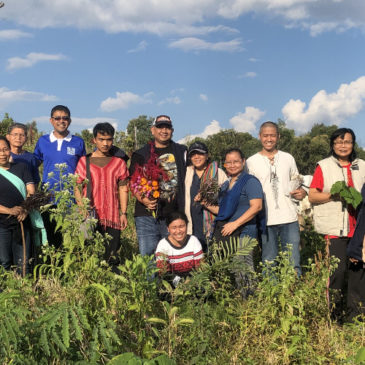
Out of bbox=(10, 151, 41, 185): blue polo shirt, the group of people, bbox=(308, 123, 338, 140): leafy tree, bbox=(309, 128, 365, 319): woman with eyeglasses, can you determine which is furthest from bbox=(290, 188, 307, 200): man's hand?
bbox=(308, 123, 338, 140): leafy tree

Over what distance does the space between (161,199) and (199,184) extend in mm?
448

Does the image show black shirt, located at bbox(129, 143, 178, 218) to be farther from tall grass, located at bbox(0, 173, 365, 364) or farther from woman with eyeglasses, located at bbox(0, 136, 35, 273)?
tall grass, located at bbox(0, 173, 365, 364)

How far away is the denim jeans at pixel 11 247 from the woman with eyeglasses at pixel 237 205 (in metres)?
2.04

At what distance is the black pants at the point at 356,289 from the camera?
4250 millimetres

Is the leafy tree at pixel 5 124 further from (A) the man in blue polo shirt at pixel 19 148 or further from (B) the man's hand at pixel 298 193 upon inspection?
(B) the man's hand at pixel 298 193

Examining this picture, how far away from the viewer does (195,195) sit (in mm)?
4613

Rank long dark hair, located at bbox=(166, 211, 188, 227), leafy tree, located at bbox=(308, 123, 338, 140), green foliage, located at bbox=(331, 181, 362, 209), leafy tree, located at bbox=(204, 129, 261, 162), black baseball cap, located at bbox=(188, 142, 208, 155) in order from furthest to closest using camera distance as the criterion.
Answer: leafy tree, located at bbox=(308, 123, 338, 140) → leafy tree, located at bbox=(204, 129, 261, 162) → black baseball cap, located at bbox=(188, 142, 208, 155) → long dark hair, located at bbox=(166, 211, 188, 227) → green foliage, located at bbox=(331, 181, 362, 209)

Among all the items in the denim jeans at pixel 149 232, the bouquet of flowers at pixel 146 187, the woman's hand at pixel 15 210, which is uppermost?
the bouquet of flowers at pixel 146 187

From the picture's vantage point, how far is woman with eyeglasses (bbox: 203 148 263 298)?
14.5ft

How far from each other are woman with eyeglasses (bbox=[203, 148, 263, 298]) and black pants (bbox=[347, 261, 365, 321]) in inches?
40.5

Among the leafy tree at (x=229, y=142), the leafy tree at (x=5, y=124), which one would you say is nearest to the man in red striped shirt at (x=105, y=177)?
the leafy tree at (x=5, y=124)

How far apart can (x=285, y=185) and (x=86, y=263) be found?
2.57 meters

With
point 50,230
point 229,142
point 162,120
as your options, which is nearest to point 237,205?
point 162,120

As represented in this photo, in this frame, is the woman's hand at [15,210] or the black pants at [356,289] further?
the woman's hand at [15,210]
